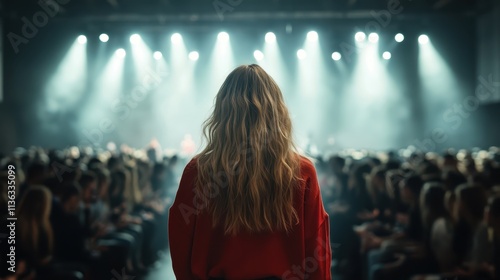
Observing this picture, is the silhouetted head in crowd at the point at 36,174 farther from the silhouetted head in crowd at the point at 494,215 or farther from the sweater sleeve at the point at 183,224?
the silhouetted head in crowd at the point at 494,215

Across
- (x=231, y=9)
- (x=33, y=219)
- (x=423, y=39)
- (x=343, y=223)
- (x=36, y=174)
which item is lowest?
(x=343, y=223)

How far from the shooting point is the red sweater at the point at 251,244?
5.60ft

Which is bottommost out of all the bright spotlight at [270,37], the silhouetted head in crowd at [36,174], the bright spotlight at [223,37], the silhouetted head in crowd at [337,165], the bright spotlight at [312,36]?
the silhouetted head in crowd at [36,174]

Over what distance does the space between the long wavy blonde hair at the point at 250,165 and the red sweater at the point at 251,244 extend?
3 centimetres

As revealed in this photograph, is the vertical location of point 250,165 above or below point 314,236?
above

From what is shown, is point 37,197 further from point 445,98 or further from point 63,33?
point 445,98

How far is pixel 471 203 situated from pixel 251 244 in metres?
2.38

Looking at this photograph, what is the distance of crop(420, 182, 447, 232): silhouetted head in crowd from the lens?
400cm

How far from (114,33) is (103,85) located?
266cm

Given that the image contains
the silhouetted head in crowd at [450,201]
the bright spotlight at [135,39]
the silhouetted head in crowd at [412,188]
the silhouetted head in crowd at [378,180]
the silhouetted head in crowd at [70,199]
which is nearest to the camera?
the silhouetted head in crowd at [450,201]

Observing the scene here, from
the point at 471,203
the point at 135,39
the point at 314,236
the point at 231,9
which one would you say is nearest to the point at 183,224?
the point at 314,236

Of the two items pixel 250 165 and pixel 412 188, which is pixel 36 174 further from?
pixel 250 165

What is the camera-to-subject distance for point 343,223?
20.0ft

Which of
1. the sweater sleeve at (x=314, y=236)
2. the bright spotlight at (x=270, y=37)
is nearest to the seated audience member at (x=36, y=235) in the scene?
the sweater sleeve at (x=314, y=236)
